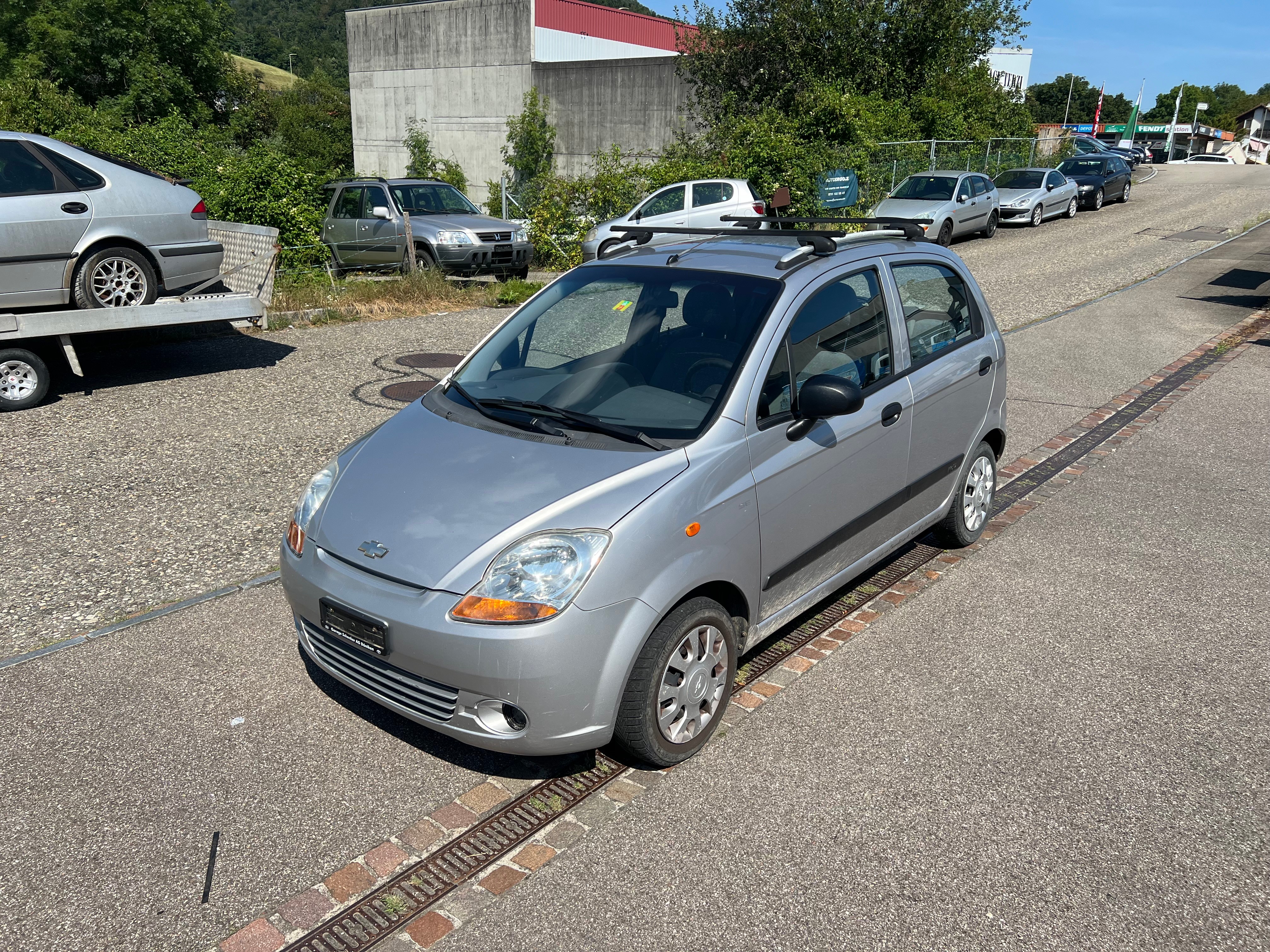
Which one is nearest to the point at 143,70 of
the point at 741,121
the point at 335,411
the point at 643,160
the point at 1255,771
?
the point at 643,160

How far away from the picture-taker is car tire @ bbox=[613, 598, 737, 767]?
11.5ft

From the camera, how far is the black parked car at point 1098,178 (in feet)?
98.4

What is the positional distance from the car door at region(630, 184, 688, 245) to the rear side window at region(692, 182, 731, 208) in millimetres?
221

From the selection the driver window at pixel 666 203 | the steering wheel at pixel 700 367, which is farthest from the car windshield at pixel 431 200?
the steering wheel at pixel 700 367

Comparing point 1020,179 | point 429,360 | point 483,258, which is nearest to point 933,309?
point 429,360

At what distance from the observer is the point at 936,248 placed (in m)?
5.53

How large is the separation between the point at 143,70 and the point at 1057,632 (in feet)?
157

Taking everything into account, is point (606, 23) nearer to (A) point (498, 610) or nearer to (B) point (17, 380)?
(B) point (17, 380)

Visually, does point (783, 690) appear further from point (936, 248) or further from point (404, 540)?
point (936, 248)

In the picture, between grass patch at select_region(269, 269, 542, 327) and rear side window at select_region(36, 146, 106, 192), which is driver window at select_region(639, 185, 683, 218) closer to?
grass patch at select_region(269, 269, 542, 327)

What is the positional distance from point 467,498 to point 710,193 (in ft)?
54.9

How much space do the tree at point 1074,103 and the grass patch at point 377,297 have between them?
130m

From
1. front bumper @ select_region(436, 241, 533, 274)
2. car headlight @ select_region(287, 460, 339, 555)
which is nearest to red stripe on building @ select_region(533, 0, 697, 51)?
front bumper @ select_region(436, 241, 533, 274)

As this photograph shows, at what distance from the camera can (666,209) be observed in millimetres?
18766
